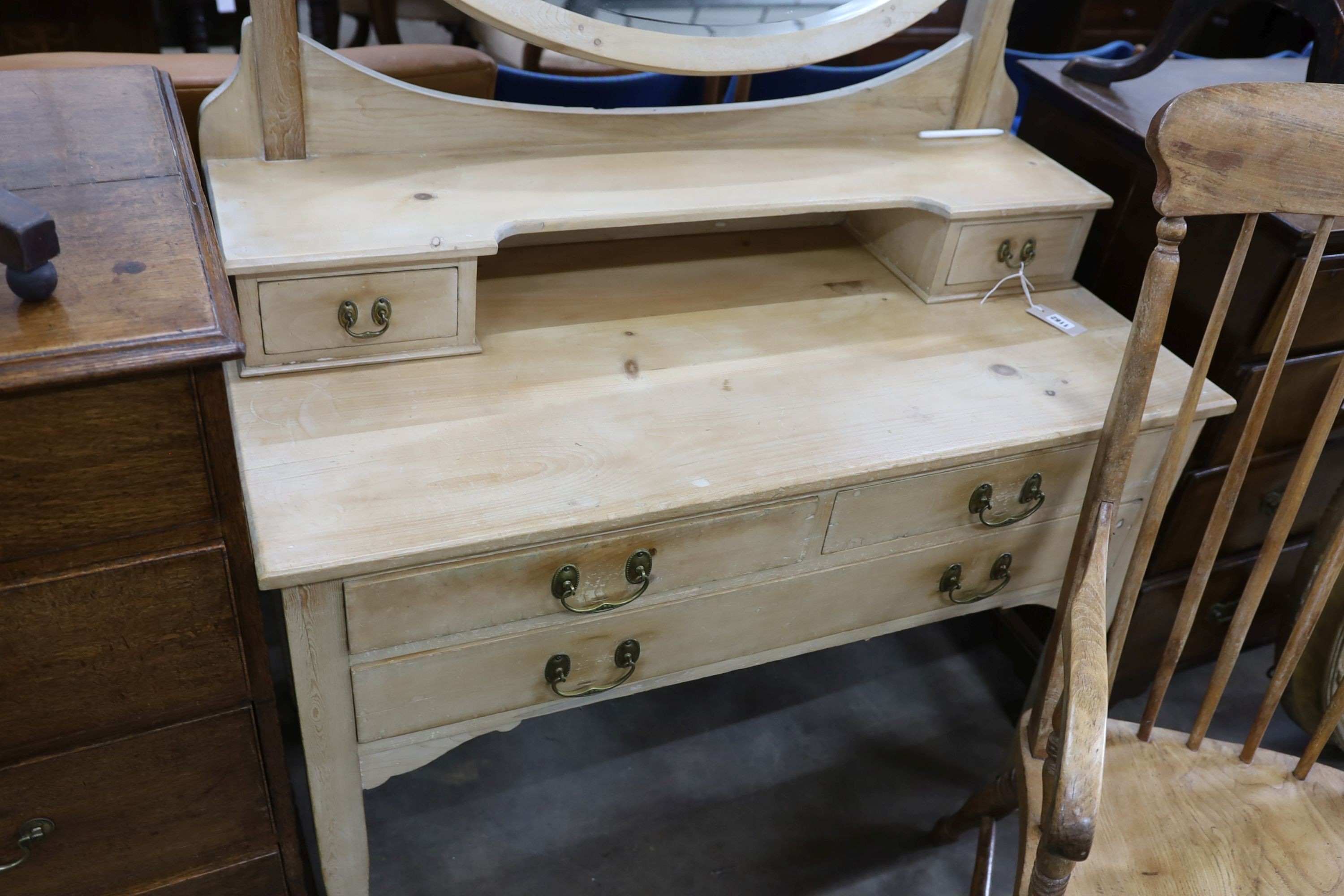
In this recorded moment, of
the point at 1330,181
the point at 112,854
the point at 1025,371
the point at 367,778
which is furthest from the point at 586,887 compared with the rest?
the point at 1330,181

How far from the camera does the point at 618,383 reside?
4.07 feet

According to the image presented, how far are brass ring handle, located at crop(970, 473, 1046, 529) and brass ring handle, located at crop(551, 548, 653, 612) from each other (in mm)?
414

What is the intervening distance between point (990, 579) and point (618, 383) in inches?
22.1

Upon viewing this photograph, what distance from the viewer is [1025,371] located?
1341mm

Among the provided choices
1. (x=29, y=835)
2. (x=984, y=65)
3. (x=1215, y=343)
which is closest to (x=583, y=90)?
(x=984, y=65)

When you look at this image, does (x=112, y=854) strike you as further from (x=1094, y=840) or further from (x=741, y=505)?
(x=1094, y=840)

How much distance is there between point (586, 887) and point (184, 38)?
328cm

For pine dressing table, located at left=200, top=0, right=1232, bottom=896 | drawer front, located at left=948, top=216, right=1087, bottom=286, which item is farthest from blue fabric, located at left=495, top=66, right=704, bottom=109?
drawer front, located at left=948, top=216, right=1087, bottom=286

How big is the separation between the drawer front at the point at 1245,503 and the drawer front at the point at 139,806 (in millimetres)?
1322

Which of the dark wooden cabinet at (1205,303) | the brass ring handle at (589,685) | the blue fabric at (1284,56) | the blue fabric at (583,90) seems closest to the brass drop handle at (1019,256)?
the dark wooden cabinet at (1205,303)

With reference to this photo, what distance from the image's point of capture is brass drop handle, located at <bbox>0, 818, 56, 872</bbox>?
1.03m

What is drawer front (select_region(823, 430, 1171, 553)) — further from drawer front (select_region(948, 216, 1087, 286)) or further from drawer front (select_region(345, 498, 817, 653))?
drawer front (select_region(948, 216, 1087, 286))

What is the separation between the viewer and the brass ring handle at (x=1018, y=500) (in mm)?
1274

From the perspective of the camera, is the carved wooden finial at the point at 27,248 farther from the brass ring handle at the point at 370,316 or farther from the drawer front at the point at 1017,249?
the drawer front at the point at 1017,249
